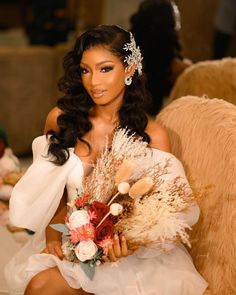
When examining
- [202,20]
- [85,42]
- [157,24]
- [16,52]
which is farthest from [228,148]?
[16,52]

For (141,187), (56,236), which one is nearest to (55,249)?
(56,236)

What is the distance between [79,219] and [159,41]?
156 cm

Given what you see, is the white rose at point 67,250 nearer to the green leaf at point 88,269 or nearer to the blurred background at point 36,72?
→ the green leaf at point 88,269

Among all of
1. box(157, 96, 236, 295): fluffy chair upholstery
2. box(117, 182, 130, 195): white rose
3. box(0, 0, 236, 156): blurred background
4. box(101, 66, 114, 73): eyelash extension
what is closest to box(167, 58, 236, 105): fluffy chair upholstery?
box(157, 96, 236, 295): fluffy chair upholstery

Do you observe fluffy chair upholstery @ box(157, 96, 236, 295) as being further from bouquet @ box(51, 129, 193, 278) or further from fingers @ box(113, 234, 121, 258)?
fingers @ box(113, 234, 121, 258)

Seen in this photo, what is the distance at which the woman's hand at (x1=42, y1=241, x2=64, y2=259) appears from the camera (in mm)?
1729

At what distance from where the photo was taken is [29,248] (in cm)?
198

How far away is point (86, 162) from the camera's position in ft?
6.06

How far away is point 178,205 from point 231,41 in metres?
2.47

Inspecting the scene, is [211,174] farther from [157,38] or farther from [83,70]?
[157,38]

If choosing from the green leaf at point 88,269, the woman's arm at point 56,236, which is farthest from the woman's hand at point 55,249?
the green leaf at point 88,269

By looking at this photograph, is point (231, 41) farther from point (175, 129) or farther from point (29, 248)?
point (29, 248)

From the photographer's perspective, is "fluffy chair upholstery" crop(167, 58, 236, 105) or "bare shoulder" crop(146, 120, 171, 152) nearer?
"bare shoulder" crop(146, 120, 171, 152)

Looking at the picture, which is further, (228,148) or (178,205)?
(228,148)
